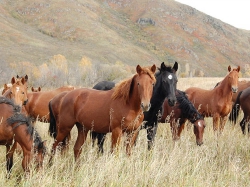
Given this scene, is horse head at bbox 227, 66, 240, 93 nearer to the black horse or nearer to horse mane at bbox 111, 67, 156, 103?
the black horse

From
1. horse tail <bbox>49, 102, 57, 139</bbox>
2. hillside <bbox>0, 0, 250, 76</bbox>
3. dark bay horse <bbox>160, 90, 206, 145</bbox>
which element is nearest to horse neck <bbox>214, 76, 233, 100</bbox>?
dark bay horse <bbox>160, 90, 206, 145</bbox>

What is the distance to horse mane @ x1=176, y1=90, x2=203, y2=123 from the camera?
7.12m

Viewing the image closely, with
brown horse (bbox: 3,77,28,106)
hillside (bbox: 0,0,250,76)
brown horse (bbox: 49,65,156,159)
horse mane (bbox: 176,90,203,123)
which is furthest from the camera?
hillside (bbox: 0,0,250,76)

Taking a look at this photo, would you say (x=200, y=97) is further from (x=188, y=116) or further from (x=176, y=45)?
(x=176, y=45)

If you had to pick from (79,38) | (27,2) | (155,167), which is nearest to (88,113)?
(155,167)

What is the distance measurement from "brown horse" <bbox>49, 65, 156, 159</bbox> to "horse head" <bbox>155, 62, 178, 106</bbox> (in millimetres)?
1136

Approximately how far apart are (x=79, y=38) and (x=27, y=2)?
119 ft

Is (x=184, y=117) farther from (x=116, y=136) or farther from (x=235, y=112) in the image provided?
(x=235, y=112)

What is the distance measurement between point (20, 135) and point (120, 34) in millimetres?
131603

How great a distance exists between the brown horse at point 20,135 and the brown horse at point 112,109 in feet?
3.68

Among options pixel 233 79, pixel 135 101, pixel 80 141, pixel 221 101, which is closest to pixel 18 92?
pixel 80 141

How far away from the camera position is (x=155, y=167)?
178 inches

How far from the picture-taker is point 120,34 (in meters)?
134

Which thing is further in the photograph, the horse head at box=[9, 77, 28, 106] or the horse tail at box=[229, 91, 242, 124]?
the horse tail at box=[229, 91, 242, 124]
